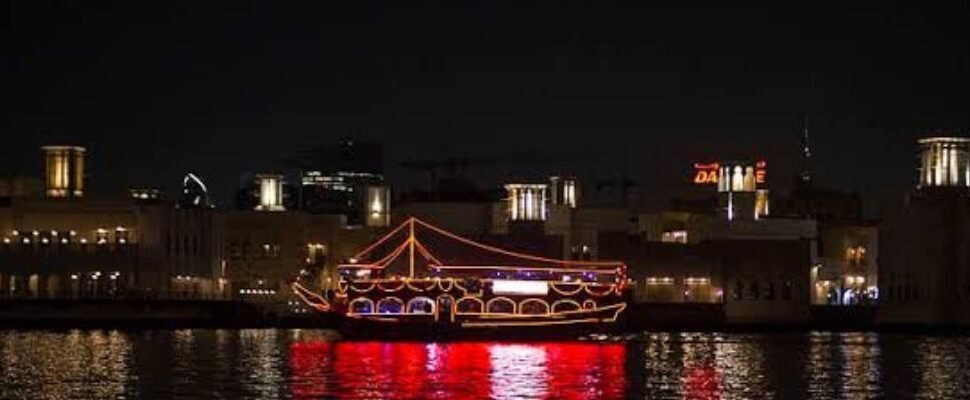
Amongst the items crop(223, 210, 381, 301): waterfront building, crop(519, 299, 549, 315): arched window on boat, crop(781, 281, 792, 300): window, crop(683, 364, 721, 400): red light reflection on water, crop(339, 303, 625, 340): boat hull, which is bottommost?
crop(683, 364, 721, 400): red light reflection on water

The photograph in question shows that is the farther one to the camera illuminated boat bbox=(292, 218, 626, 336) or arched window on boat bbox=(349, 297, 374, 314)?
arched window on boat bbox=(349, 297, 374, 314)

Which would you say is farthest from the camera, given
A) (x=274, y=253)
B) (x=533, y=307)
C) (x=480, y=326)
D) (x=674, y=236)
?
(x=674, y=236)

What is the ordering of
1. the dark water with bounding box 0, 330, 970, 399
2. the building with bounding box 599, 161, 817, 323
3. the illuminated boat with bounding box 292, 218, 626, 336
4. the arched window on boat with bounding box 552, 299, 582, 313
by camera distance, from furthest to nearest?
the building with bounding box 599, 161, 817, 323
the arched window on boat with bounding box 552, 299, 582, 313
the illuminated boat with bounding box 292, 218, 626, 336
the dark water with bounding box 0, 330, 970, 399

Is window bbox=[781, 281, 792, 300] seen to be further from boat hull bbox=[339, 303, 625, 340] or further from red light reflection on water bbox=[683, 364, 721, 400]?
red light reflection on water bbox=[683, 364, 721, 400]

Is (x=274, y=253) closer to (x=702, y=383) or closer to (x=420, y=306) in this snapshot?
(x=420, y=306)

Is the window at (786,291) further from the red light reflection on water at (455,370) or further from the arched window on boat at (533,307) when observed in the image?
the red light reflection on water at (455,370)

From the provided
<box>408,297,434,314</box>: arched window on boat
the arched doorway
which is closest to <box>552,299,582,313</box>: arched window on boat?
<box>408,297,434,314</box>: arched window on boat

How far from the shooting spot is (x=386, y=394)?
70.2m

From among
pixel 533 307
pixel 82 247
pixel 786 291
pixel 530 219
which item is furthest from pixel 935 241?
pixel 82 247

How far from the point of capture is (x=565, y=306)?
11381cm

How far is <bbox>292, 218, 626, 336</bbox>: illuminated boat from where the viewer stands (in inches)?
4412

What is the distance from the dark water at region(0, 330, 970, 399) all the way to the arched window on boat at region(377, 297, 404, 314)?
2.96 meters

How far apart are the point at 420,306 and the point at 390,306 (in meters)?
1.52

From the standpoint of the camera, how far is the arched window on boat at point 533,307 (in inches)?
4481
